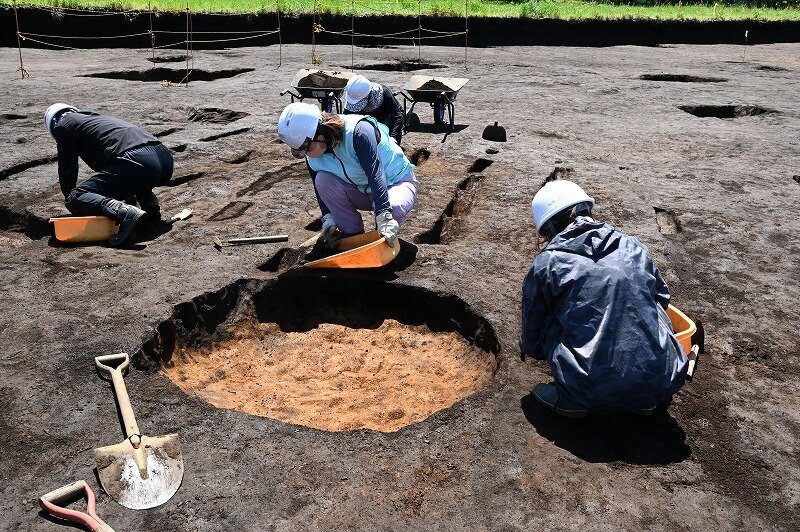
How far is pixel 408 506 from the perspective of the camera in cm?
344

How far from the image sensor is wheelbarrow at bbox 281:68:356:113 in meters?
10.8

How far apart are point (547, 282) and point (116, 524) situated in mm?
2237

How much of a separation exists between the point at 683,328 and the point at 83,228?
15.0ft

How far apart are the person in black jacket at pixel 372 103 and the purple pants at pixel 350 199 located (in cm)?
213

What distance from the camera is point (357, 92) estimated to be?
8.02 metres

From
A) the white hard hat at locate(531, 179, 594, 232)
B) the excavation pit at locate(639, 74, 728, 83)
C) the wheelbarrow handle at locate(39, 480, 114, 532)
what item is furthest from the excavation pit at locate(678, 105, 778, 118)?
the wheelbarrow handle at locate(39, 480, 114, 532)

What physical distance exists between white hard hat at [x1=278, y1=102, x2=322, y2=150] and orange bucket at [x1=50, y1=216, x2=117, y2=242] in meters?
1.99

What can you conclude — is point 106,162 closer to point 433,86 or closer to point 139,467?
point 139,467

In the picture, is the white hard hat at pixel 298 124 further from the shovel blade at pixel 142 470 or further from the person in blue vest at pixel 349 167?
the shovel blade at pixel 142 470

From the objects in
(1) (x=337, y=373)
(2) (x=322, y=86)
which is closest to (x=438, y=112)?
(2) (x=322, y=86)

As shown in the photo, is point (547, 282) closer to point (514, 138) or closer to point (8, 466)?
point (8, 466)

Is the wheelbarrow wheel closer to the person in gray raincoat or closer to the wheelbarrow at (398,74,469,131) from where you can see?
the wheelbarrow at (398,74,469,131)

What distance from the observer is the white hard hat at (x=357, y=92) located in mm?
8014

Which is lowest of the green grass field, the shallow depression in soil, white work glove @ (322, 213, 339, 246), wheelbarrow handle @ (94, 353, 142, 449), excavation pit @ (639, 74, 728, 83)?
the shallow depression in soil
